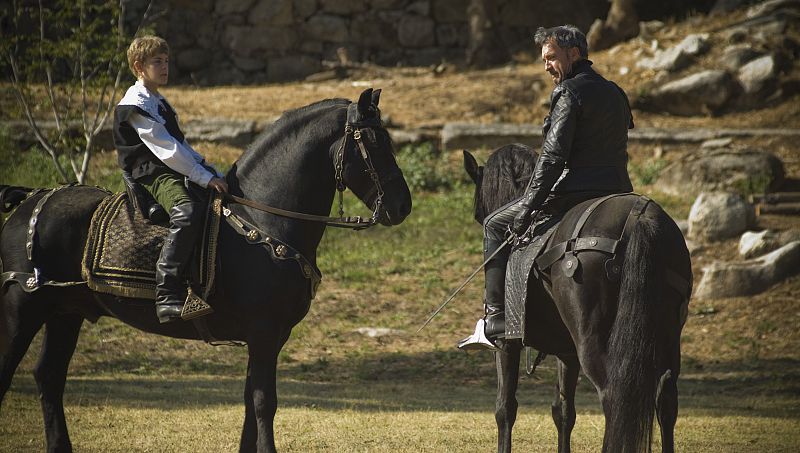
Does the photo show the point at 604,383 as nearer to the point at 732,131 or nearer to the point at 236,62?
the point at 732,131

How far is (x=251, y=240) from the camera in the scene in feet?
19.4

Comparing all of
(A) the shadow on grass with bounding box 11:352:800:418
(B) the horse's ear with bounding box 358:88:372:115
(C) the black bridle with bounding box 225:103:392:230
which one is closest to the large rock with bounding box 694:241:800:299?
(A) the shadow on grass with bounding box 11:352:800:418

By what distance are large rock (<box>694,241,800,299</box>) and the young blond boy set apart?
7.81 meters

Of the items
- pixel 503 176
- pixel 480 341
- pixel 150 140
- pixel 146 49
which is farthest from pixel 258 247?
Result: pixel 503 176

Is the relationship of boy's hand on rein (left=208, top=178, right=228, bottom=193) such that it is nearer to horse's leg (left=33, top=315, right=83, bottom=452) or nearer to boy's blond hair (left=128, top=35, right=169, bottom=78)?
boy's blond hair (left=128, top=35, right=169, bottom=78)

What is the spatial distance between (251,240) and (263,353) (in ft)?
2.17

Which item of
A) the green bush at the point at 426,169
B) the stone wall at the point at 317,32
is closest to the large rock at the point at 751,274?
the green bush at the point at 426,169

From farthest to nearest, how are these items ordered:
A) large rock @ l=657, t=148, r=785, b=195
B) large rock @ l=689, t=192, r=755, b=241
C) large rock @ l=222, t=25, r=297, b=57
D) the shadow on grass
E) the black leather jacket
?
large rock @ l=222, t=25, r=297, b=57 < large rock @ l=657, t=148, r=785, b=195 < large rock @ l=689, t=192, r=755, b=241 < the shadow on grass < the black leather jacket

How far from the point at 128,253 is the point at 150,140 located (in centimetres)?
69

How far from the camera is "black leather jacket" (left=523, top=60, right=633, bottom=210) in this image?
5711mm

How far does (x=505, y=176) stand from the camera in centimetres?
652

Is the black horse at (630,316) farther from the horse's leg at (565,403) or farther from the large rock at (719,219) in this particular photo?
the large rock at (719,219)

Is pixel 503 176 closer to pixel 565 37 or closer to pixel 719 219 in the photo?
pixel 565 37

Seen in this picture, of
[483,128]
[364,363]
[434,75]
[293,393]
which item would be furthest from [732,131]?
[293,393]
